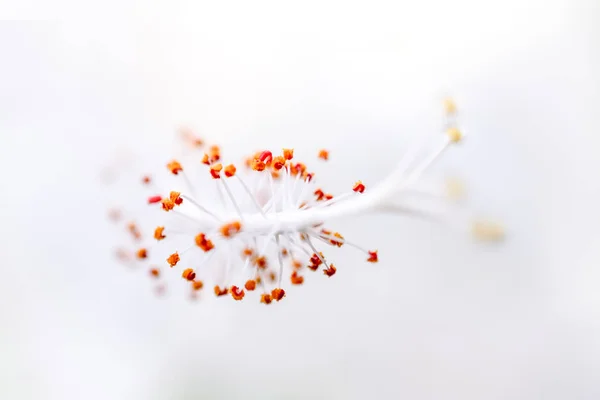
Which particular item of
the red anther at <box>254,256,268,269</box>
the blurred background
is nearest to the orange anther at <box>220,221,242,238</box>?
the red anther at <box>254,256,268,269</box>

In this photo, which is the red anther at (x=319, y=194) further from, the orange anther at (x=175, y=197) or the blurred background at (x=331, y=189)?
A: the blurred background at (x=331, y=189)

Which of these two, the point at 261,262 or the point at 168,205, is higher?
the point at 168,205

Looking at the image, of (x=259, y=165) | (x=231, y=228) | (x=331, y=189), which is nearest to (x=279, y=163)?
(x=259, y=165)

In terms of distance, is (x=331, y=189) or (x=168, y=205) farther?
(x=331, y=189)

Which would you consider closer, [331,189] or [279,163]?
[279,163]

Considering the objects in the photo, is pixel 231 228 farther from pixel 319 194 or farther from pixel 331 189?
pixel 331 189

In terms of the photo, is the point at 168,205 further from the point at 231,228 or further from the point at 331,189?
the point at 331,189

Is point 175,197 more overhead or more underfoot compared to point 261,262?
more overhead

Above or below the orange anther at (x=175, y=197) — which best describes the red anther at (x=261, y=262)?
below

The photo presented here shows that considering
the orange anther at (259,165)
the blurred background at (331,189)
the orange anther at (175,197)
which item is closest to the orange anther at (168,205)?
the orange anther at (175,197)
